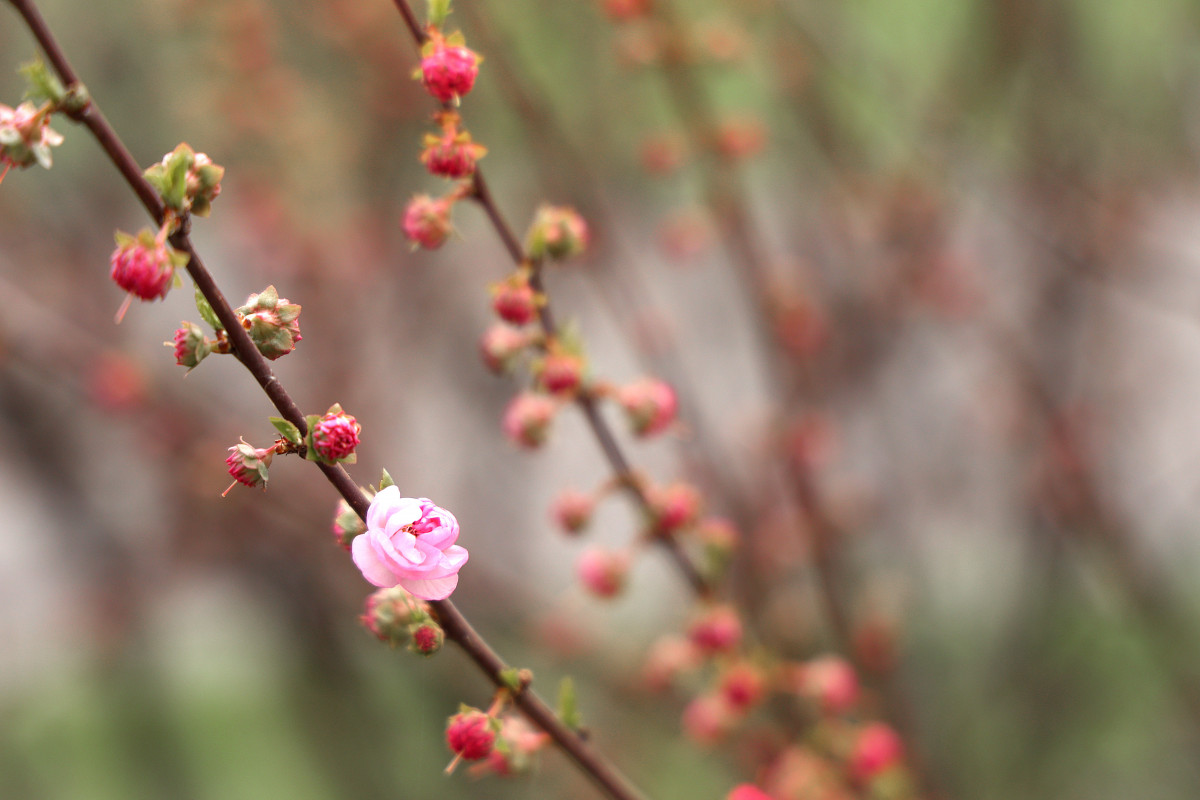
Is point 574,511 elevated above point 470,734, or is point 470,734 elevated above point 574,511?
point 574,511

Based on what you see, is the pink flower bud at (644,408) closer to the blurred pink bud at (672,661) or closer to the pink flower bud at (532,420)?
the pink flower bud at (532,420)

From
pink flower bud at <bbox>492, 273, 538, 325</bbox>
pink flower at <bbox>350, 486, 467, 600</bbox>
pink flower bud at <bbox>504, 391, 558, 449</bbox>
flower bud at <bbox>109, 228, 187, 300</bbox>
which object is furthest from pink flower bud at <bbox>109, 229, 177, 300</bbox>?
pink flower bud at <bbox>504, 391, 558, 449</bbox>

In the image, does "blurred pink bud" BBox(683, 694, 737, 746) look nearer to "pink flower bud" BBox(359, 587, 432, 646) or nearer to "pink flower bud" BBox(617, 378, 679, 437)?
"pink flower bud" BBox(617, 378, 679, 437)

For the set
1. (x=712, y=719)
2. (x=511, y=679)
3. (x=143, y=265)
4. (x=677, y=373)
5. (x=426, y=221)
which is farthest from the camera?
(x=677, y=373)

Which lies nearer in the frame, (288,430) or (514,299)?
(288,430)

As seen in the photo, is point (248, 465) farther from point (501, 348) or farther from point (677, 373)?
point (677, 373)

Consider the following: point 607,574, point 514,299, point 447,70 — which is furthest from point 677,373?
point 447,70

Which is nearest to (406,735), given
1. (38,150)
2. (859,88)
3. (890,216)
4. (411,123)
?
(411,123)

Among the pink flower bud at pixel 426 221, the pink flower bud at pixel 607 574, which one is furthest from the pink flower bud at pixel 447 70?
the pink flower bud at pixel 607 574
